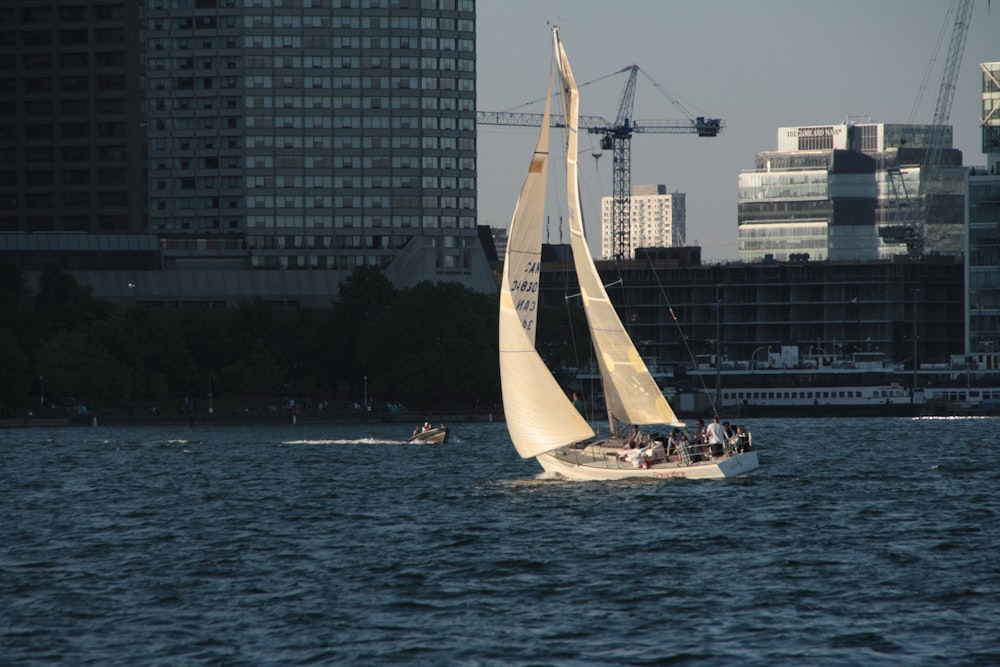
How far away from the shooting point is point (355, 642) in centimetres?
3472

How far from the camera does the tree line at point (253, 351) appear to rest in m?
162

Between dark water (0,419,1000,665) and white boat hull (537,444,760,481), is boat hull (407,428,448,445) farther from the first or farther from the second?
white boat hull (537,444,760,481)

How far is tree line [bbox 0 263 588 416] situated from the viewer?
162 meters

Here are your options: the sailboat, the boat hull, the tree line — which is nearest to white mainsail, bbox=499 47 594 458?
the sailboat

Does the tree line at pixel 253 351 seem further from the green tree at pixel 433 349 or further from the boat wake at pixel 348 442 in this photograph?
the boat wake at pixel 348 442

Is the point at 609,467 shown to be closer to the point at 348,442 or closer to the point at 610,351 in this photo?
the point at 610,351

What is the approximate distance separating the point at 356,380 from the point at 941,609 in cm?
14172

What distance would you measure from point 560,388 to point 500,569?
21.5 metres

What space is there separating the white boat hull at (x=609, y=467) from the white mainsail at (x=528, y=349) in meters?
1.71

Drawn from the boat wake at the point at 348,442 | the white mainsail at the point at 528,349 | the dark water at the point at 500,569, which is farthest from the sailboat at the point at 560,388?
the boat wake at the point at 348,442

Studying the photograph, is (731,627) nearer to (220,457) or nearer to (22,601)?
(22,601)

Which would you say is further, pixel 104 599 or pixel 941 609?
pixel 104 599

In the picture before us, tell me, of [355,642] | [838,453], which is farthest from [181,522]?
[838,453]

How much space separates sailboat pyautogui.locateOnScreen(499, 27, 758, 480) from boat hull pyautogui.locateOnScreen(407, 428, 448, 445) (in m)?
44.2
